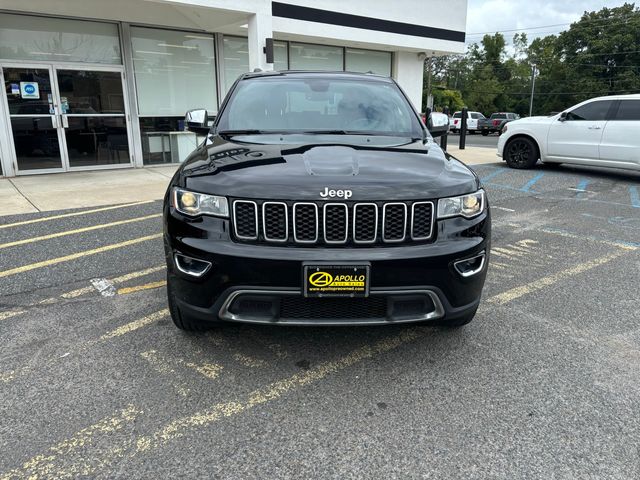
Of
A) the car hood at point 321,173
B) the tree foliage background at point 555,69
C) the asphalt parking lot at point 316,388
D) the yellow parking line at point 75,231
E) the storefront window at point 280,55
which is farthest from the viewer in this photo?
the tree foliage background at point 555,69

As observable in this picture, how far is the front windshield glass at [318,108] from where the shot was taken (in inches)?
149

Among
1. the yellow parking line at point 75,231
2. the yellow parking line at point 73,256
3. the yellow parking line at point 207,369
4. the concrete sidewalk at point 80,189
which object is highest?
the concrete sidewalk at point 80,189

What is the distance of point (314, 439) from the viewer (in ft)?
7.64

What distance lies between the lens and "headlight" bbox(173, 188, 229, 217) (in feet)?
8.71

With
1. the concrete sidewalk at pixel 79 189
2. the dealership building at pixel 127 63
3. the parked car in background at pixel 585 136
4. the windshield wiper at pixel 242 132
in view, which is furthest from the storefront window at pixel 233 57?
the windshield wiper at pixel 242 132

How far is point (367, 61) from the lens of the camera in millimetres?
16062

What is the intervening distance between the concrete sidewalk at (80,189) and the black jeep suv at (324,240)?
537cm

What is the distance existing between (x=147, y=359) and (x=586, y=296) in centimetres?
350

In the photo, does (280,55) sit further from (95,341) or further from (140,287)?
(95,341)

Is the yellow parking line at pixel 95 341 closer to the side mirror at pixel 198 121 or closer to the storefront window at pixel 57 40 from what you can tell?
the side mirror at pixel 198 121

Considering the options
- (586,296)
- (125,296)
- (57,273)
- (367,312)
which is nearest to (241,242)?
(367,312)

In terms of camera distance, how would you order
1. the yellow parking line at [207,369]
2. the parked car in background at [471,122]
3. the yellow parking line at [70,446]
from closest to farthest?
the yellow parking line at [70,446] → the yellow parking line at [207,369] → the parked car in background at [471,122]

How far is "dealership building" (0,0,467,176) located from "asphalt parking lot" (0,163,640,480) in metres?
7.15

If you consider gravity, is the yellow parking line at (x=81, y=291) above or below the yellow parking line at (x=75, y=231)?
below
